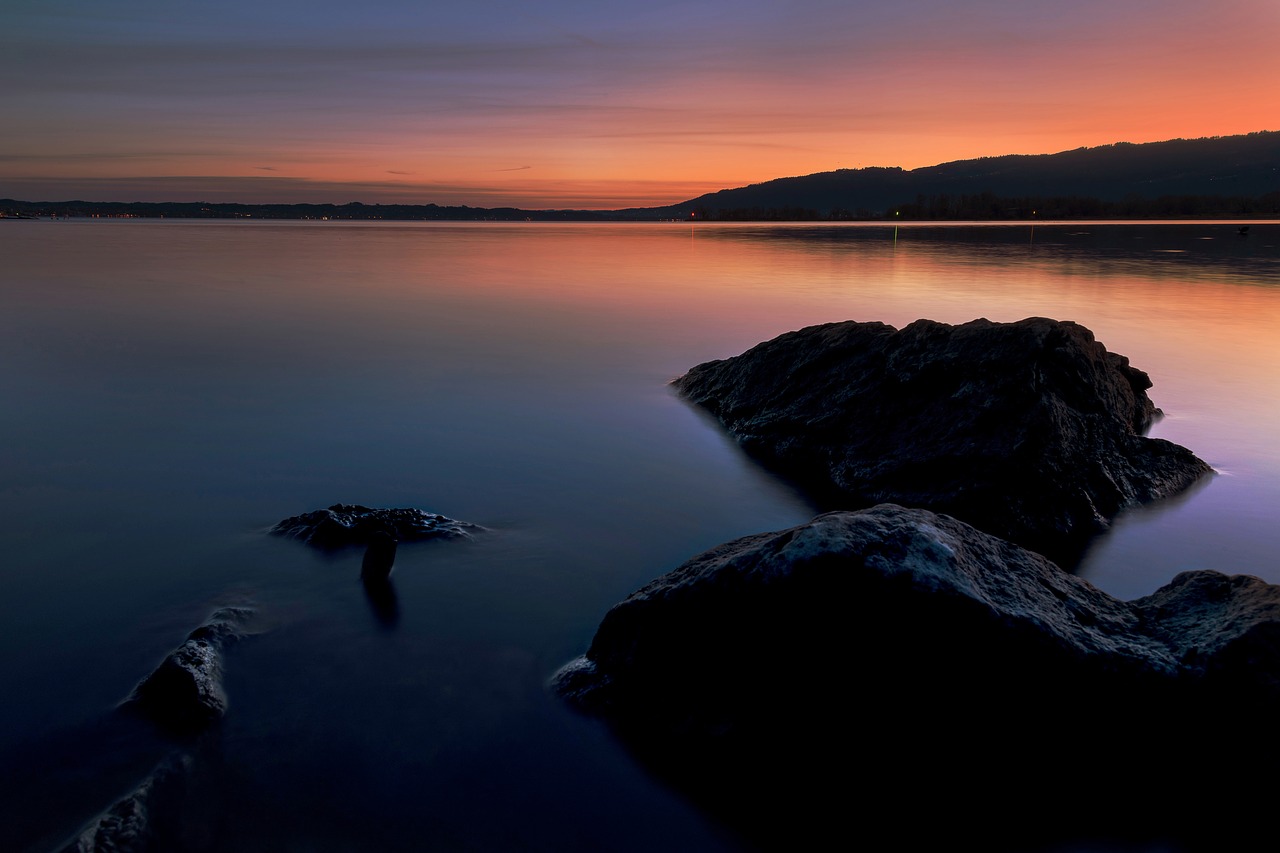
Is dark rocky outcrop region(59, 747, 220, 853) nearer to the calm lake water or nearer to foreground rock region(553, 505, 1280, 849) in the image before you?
the calm lake water

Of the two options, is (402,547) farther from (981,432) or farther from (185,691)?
(981,432)

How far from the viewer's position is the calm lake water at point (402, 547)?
3.54m

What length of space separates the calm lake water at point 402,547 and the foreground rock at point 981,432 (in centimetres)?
36

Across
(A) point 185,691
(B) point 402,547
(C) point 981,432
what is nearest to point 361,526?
(B) point 402,547

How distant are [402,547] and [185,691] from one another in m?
2.03

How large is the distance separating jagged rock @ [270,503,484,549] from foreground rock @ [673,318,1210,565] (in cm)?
342

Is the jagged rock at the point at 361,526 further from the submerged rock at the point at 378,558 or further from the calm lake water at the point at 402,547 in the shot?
the submerged rock at the point at 378,558

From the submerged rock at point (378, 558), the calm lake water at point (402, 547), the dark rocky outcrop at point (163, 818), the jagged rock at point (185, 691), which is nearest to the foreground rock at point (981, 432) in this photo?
the calm lake water at point (402, 547)

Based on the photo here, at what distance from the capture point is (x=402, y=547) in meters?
5.92

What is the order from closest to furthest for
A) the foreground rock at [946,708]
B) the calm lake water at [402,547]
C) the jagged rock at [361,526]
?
the foreground rock at [946,708] → the calm lake water at [402,547] → the jagged rock at [361,526]

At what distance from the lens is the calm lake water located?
3.54m

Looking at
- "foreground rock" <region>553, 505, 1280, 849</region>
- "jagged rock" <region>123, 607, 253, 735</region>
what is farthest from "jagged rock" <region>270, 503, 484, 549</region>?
"foreground rock" <region>553, 505, 1280, 849</region>

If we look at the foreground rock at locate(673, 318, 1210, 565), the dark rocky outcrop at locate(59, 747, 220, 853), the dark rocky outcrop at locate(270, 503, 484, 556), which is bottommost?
the dark rocky outcrop at locate(59, 747, 220, 853)

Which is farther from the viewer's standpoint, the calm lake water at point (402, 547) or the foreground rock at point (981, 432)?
the foreground rock at point (981, 432)
